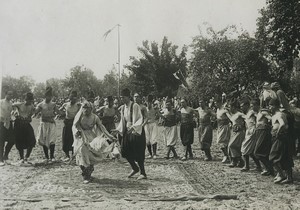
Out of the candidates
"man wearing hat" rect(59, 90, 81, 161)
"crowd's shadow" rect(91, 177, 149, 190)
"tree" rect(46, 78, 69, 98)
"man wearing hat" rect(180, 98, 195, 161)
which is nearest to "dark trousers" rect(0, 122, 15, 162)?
"man wearing hat" rect(59, 90, 81, 161)

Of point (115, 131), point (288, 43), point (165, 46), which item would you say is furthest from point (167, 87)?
point (115, 131)

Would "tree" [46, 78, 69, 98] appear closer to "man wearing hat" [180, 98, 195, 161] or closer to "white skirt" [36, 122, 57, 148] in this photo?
"white skirt" [36, 122, 57, 148]

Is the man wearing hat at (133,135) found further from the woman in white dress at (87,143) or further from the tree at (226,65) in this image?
the tree at (226,65)

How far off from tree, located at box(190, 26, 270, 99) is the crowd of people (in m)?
10.2

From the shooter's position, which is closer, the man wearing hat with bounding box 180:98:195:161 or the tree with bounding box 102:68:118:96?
the man wearing hat with bounding box 180:98:195:161

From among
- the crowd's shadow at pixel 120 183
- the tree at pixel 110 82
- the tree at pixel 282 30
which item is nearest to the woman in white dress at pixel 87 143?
the crowd's shadow at pixel 120 183

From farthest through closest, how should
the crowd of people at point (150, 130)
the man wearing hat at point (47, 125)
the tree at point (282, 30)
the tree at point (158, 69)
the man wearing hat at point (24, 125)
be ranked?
the tree at point (158, 69) < the tree at point (282, 30) < the man wearing hat at point (47, 125) < the man wearing hat at point (24, 125) < the crowd of people at point (150, 130)

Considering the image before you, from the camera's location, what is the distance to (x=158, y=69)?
Answer: 3897cm

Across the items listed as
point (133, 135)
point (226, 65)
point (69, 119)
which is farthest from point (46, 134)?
point (226, 65)

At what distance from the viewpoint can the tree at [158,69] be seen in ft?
127

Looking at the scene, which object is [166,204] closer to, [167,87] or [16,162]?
[16,162]

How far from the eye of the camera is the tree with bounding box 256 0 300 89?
15.7 metres

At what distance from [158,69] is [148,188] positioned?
31.6m

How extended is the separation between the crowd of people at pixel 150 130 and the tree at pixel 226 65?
10.2 meters
